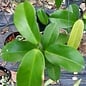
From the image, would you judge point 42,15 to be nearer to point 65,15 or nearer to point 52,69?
point 65,15

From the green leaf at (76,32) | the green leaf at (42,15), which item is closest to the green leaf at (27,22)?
the green leaf at (76,32)

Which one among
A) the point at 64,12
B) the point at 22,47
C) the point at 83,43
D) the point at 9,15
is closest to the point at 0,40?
the point at 9,15

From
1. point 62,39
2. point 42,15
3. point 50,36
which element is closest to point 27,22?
point 50,36

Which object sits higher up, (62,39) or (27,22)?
(27,22)

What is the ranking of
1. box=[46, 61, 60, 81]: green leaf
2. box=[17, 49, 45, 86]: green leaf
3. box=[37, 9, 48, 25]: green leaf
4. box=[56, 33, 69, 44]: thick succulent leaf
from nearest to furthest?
box=[17, 49, 45, 86]: green leaf → box=[46, 61, 60, 81]: green leaf → box=[56, 33, 69, 44]: thick succulent leaf → box=[37, 9, 48, 25]: green leaf

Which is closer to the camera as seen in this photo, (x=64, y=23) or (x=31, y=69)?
(x=31, y=69)

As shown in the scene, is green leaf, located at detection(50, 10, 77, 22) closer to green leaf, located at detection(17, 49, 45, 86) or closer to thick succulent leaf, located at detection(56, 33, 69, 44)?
thick succulent leaf, located at detection(56, 33, 69, 44)

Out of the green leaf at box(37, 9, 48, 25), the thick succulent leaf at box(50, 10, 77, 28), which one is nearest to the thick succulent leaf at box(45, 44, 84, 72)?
the thick succulent leaf at box(50, 10, 77, 28)
